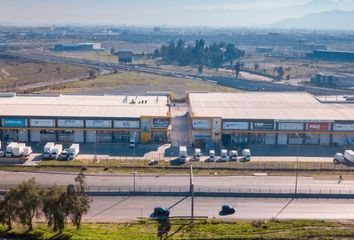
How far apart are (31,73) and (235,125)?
61245 millimetres

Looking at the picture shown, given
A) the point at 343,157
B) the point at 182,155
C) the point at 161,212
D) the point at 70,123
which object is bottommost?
the point at 161,212

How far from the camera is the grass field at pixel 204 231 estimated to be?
26984 mm

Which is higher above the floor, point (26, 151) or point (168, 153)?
point (26, 151)

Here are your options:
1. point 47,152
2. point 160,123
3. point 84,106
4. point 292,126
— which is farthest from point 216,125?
point 47,152

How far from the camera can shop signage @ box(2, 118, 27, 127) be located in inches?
1820

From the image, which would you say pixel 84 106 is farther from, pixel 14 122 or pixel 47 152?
pixel 47 152

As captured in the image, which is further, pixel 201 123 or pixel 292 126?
pixel 292 126

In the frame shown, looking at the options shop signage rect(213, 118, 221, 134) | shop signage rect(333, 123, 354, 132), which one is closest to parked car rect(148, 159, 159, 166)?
shop signage rect(213, 118, 221, 134)

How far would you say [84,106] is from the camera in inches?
2007

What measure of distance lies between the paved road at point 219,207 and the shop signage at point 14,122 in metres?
16.6

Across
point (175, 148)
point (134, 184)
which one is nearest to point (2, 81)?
point (175, 148)

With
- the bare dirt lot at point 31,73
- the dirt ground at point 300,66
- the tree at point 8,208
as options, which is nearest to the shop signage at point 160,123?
the tree at point 8,208

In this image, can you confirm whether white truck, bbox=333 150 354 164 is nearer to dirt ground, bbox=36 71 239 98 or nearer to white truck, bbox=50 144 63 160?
white truck, bbox=50 144 63 160

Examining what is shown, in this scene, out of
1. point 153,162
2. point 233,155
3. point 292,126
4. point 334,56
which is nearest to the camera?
point 153,162
